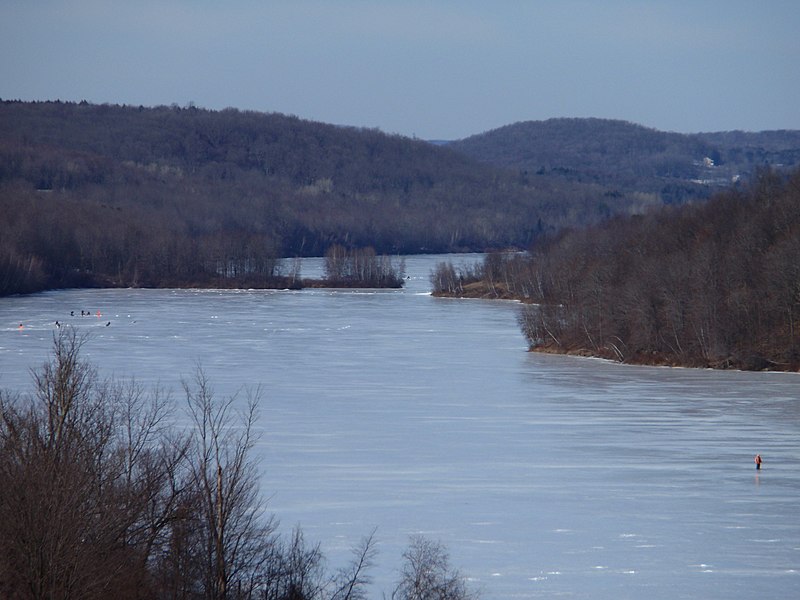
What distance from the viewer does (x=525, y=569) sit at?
40.8 feet

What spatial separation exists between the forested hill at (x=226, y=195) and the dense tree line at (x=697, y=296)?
135 feet

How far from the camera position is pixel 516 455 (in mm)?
18703

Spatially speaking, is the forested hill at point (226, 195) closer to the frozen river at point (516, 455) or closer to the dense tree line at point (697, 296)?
the dense tree line at point (697, 296)

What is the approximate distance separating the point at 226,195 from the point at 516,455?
386ft

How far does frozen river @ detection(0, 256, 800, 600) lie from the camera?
41.7 feet

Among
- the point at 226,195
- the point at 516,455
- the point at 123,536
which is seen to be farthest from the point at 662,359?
the point at 226,195

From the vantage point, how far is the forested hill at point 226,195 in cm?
8256

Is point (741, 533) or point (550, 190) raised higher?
point (550, 190)

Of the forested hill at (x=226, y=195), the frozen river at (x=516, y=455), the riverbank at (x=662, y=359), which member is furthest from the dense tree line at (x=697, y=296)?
the forested hill at (x=226, y=195)

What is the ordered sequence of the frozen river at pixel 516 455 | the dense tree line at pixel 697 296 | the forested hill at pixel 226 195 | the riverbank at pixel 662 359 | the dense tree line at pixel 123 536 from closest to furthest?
the dense tree line at pixel 123 536
the frozen river at pixel 516 455
the riverbank at pixel 662 359
the dense tree line at pixel 697 296
the forested hill at pixel 226 195

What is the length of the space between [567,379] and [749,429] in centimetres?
860

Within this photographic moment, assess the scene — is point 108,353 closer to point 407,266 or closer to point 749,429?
point 749,429

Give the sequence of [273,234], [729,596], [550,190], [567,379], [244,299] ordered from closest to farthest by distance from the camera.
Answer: [729,596]
[567,379]
[244,299]
[273,234]
[550,190]

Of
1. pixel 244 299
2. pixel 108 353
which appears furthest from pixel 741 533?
pixel 244 299
